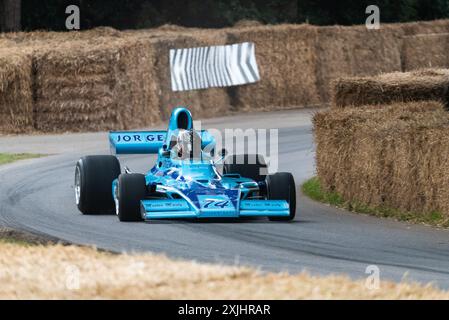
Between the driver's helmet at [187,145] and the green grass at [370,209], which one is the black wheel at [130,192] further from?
the green grass at [370,209]

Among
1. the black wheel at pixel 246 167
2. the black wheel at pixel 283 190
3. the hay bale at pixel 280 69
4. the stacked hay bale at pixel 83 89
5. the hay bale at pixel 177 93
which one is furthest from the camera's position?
the hay bale at pixel 280 69

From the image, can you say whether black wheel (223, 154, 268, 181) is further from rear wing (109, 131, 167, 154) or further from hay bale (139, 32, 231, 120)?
hay bale (139, 32, 231, 120)

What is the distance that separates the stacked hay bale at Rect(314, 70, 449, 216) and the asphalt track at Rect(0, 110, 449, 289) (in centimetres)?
41

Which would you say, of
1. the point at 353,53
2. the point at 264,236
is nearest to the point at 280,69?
the point at 353,53

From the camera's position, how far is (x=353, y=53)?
134 feet

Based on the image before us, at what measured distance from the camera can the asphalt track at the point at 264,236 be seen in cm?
1234

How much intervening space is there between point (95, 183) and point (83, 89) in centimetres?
1345

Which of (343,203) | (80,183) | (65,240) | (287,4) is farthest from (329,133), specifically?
(287,4)

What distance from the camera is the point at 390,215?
53.8ft

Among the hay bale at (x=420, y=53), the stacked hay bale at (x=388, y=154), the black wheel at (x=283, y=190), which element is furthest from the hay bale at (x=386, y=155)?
the hay bale at (x=420, y=53)

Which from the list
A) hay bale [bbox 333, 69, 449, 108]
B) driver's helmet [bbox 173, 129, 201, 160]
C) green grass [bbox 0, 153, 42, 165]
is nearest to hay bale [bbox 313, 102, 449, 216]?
driver's helmet [bbox 173, 129, 201, 160]

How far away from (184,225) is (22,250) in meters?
5.75

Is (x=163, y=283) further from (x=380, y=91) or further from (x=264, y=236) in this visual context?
(x=380, y=91)

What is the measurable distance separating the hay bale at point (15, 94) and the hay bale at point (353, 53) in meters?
12.4
